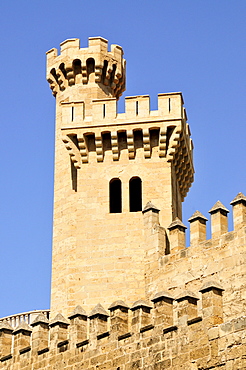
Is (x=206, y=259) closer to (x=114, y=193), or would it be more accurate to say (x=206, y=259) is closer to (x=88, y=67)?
(x=114, y=193)

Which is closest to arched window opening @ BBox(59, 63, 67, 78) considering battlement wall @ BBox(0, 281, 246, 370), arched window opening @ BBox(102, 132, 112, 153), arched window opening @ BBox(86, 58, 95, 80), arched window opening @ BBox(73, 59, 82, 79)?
arched window opening @ BBox(73, 59, 82, 79)

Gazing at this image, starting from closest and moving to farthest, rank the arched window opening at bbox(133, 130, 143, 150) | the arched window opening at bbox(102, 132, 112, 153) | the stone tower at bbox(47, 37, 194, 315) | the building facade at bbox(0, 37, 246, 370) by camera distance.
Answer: the building facade at bbox(0, 37, 246, 370) → the stone tower at bbox(47, 37, 194, 315) → the arched window opening at bbox(133, 130, 143, 150) → the arched window opening at bbox(102, 132, 112, 153)

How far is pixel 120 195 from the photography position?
3178 centimetres

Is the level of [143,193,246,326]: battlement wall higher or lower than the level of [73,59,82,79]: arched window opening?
lower

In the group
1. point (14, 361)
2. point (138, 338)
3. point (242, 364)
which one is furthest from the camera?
point (14, 361)

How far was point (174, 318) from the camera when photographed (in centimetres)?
2588

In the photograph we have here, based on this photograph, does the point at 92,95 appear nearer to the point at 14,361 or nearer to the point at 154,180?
the point at 154,180

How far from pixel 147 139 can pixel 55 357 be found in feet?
24.9

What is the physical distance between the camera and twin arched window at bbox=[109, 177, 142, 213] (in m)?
31.6

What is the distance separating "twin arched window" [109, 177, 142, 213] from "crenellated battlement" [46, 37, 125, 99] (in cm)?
429

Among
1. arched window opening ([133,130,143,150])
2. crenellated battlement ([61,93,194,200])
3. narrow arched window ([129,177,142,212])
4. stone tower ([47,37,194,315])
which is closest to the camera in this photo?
stone tower ([47,37,194,315])

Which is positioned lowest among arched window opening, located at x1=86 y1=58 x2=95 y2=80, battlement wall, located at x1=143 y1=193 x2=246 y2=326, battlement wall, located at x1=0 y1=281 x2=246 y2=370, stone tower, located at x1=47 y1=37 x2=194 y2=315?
battlement wall, located at x1=0 y1=281 x2=246 y2=370

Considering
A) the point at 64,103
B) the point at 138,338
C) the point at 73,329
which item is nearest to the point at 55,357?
the point at 73,329

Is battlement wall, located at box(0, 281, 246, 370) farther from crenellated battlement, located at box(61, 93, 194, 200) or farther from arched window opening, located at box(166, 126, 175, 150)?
arched window opening, located at box(166, 126, 175, 150)
